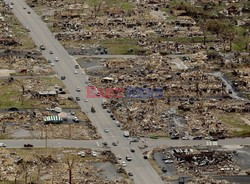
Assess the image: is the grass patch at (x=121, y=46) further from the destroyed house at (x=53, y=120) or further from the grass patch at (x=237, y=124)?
the destroyed house at (x=53, y=120)

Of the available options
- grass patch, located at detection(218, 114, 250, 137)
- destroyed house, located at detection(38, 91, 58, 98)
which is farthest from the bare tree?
grass patch, located at detection(218, 114, 250, 137)

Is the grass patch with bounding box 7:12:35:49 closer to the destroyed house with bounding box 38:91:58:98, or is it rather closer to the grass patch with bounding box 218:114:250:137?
the destroyed house with bounding box 38:91:58:98

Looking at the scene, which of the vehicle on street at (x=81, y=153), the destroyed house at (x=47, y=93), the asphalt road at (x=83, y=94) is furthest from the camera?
the destroyed house at (x=47, y=93)

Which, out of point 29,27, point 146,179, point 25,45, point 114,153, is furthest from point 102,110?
point 29,27

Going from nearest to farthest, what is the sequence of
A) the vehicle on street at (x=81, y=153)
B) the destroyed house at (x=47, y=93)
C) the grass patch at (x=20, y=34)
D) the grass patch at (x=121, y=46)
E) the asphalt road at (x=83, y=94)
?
the asphalt road at (x=83, y=94) < the vehicle on street at (x=81, y=153) < the destroyed house at (x=47, y=93) < the grass patch at (x=121, y=46) < the grass patch at (x=20, y=34)

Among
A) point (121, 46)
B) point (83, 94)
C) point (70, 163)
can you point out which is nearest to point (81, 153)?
point (70, 163)

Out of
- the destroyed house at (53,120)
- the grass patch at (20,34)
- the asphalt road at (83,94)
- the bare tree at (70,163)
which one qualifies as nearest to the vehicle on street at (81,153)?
the bare tree at (70,163)

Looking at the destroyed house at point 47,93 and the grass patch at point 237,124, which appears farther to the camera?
the destroyed house at point 47,93
